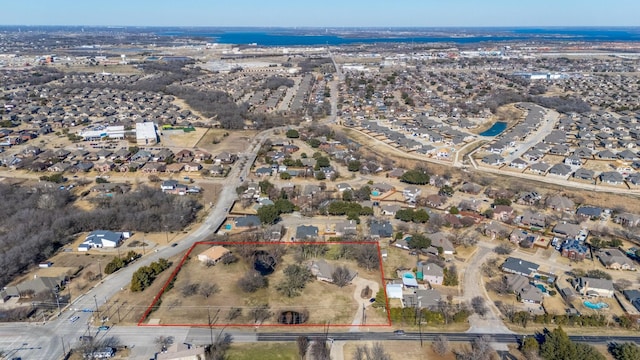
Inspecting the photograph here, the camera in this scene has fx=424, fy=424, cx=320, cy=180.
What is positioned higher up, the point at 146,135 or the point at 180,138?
the point at 146,135

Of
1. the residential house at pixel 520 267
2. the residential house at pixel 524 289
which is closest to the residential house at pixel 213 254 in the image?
the residential house at pixel 524 289

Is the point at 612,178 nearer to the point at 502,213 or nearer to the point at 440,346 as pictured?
the point at 502,213

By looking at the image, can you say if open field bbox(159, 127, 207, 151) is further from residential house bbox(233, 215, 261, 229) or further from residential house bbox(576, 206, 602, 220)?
residential house bbox(576, 206, 602, 220)

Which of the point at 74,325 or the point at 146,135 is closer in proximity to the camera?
the point at 74,325

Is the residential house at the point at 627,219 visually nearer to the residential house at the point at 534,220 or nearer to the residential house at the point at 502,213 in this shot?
the residential house at the point at 534,220

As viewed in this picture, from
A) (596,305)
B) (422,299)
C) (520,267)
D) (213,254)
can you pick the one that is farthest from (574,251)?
(213,254)

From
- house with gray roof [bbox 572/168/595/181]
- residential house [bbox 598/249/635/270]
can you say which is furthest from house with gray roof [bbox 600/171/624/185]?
residential house [bbox 598/249/635/270]
